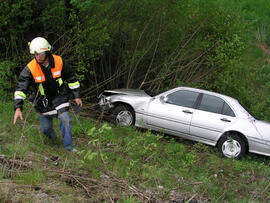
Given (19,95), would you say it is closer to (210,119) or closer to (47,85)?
(47,85)

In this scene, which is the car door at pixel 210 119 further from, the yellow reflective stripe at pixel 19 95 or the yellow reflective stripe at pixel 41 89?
the yellow reflective stripe at pixel 19 95

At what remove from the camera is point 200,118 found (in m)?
7.53

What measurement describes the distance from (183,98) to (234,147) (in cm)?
165

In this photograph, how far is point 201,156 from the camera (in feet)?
22.6

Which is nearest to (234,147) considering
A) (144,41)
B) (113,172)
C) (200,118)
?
(200,118)

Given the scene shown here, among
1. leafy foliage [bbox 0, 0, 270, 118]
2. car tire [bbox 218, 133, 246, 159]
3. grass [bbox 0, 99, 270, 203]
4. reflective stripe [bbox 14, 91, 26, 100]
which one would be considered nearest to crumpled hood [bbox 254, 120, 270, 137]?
car tire [bbox 218, 133, 246, 159]

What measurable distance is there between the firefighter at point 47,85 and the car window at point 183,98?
3.16m

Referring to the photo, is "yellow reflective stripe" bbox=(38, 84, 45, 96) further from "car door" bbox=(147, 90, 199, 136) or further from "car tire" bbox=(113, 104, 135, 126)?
"car door" bbox=(147, 90, 199, 136)

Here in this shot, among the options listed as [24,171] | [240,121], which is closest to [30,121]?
[24,171]

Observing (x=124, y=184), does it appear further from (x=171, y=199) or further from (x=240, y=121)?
(x=240, y=121)

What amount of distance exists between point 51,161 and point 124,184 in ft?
4.31

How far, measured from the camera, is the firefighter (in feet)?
15.8

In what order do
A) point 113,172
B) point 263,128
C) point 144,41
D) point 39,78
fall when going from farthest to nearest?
point 144,41, point 263,128, point 39,78, point 113,172

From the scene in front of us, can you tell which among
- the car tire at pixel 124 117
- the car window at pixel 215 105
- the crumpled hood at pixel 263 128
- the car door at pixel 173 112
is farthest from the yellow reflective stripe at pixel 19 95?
the crumpled hood at pixel 263 128
